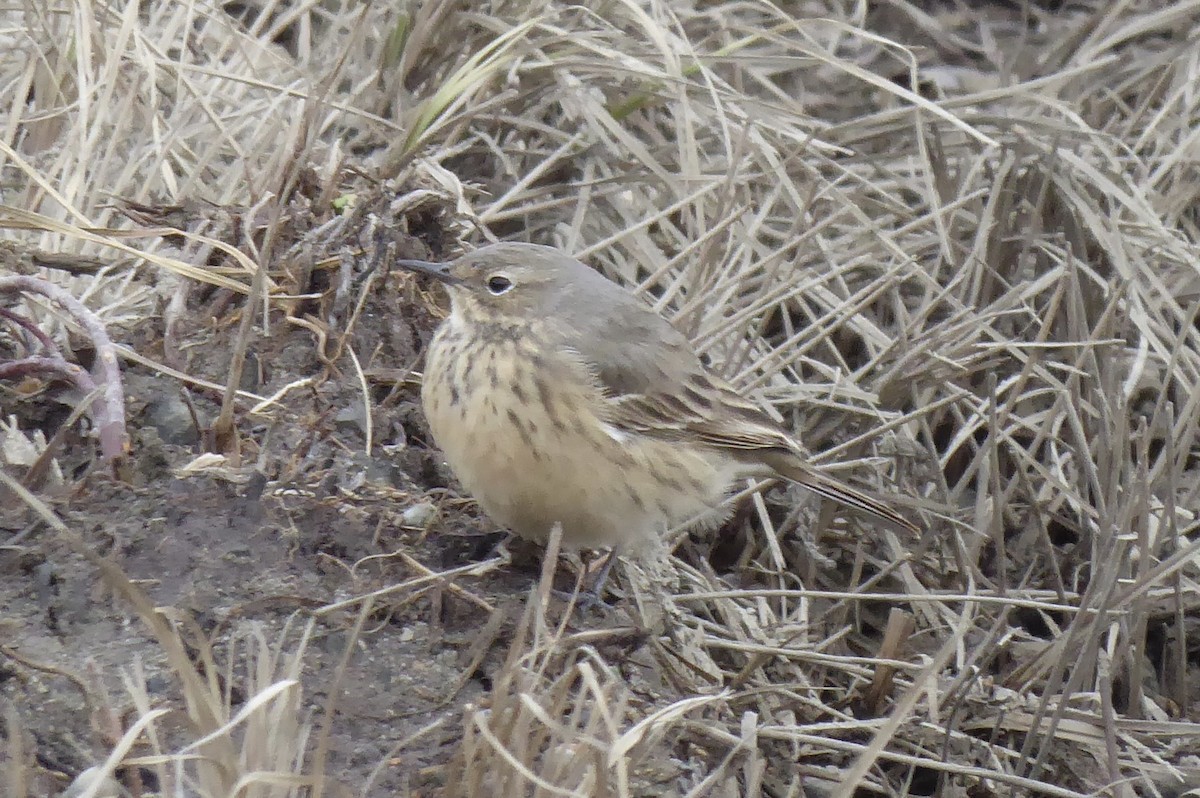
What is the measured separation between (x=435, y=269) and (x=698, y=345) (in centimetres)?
117

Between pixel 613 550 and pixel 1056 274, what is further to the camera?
pixel 1056 274

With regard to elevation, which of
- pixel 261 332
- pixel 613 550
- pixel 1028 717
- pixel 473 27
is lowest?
pixel 1028 717

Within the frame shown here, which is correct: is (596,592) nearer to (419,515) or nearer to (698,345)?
(419,515)

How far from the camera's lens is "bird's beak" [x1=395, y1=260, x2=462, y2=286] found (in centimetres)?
441

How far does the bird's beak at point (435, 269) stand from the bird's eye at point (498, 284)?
94 millimetres

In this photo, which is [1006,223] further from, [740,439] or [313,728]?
[313,728]

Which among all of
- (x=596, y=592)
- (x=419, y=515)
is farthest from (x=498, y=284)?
(x=596, y=592)

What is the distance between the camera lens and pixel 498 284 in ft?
14.4

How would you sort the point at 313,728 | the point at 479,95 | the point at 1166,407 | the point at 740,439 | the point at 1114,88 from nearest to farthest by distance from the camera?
the point at 313,728 → the point at 740,439 → the point at 1166,407 → the point at 479,95 → the point at 1114,88

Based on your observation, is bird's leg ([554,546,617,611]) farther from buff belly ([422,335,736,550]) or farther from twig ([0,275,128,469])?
twig ([0,275,128,469])

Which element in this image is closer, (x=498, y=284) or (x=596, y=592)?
(x=596, y=592)

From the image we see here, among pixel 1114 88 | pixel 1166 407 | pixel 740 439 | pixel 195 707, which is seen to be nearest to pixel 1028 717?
pixel 740 439

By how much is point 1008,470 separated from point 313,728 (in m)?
3.31

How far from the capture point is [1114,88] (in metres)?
7.41
